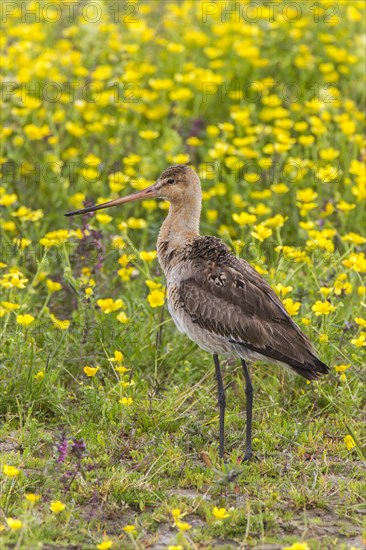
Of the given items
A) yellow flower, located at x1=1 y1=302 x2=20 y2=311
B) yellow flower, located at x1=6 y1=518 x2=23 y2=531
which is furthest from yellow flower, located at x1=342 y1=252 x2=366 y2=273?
yellow flower, located at x1=6 y1=518 x2=23 y2=531

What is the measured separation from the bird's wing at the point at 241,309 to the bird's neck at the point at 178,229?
11.8 inches

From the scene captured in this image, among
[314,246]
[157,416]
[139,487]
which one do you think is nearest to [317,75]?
[314,246]

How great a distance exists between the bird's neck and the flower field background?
0.30 m

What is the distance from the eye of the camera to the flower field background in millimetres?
4773

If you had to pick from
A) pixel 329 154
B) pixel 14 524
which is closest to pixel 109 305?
pixel 14 524

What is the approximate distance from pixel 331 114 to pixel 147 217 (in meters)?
2.22

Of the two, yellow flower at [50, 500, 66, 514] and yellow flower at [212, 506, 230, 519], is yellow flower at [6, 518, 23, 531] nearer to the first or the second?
yellow flower at [50, 500, 66, 514]

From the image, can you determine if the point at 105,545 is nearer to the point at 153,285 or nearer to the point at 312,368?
the point at 312,368

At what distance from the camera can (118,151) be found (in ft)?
28.1

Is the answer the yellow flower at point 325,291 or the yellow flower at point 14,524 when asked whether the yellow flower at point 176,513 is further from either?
the yellow flower at point 325,291

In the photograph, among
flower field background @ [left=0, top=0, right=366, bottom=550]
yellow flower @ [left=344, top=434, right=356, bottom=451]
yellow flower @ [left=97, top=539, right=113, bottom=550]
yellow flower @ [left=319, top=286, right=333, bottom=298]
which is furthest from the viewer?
yellow flower @ [left=319, top=286, right=333, bottom=298]

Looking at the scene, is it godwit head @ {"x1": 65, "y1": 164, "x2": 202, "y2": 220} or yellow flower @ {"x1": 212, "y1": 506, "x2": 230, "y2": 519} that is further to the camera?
godwit head @ {"x1": 65, "y1": 164, "x2": 202, "y2": 220}

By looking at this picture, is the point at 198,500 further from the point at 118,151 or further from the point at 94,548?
the point at 118,151

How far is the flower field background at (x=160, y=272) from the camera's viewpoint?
477 cm
